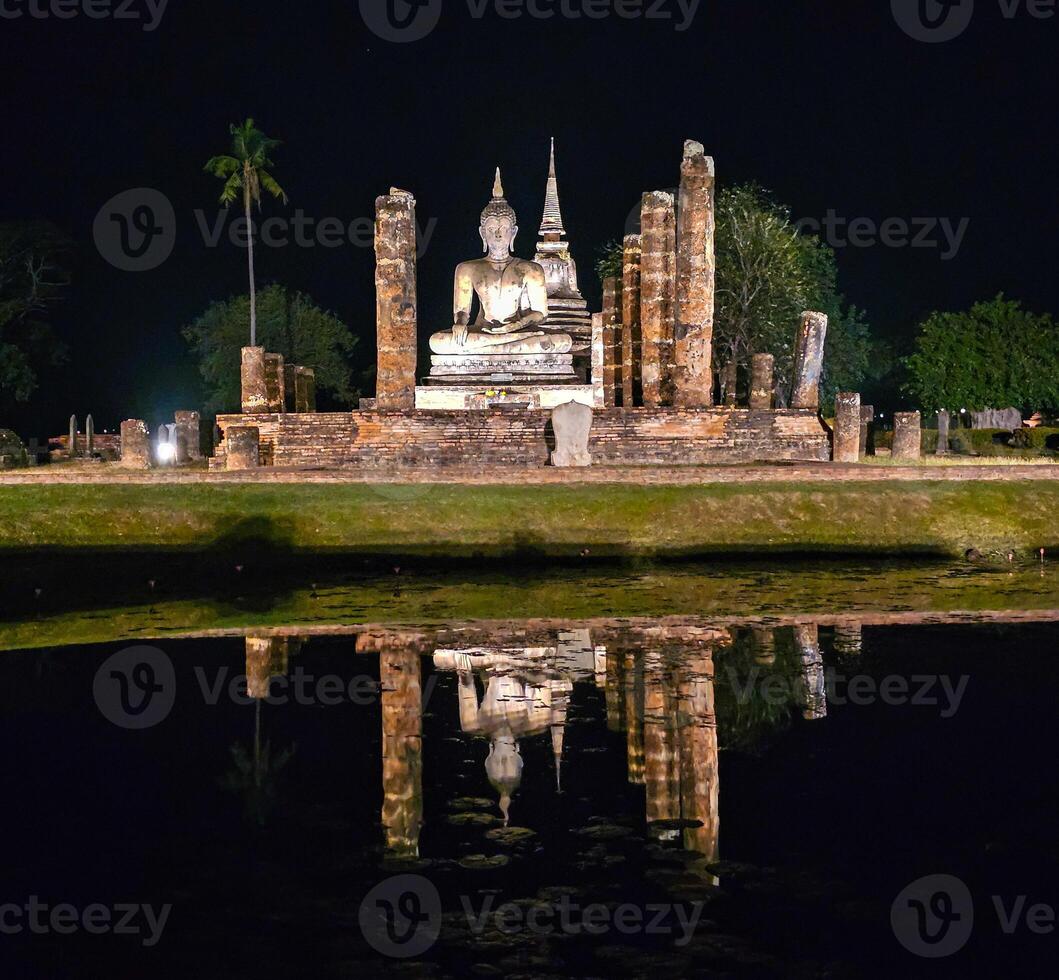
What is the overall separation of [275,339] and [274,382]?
921 inches

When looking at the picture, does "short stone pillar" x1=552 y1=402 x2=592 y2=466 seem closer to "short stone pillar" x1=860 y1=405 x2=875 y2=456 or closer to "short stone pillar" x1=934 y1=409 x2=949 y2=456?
"short stone pillar" x1=860 y1=405 x2=875 y2=456

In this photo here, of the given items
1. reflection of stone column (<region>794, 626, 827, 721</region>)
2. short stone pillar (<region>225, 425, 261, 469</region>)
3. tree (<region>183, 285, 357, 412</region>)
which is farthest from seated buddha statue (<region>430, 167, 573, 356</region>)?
tree (<region>183, 285, 357, 412</region>)

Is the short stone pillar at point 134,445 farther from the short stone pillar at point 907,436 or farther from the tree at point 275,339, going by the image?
the tree at point 275,339

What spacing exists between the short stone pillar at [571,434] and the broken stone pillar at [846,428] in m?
5.59

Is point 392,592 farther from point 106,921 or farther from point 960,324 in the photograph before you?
point 960,324

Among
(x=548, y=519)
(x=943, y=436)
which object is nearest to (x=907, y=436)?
(x=943, y=436)

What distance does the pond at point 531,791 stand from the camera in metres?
7.34

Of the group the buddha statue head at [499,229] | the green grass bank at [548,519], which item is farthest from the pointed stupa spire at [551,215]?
the green grass bank at [548,519]

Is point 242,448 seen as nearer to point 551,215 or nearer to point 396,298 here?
point 396,298

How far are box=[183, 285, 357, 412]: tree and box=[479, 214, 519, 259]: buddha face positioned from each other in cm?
2038

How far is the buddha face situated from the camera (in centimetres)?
3556

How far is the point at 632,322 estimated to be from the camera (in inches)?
1383

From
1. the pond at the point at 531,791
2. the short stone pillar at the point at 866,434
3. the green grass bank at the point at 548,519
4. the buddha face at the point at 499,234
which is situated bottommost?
the pond at the point at 531,791

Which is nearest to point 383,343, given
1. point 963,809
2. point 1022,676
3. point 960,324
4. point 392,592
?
point 392,592
